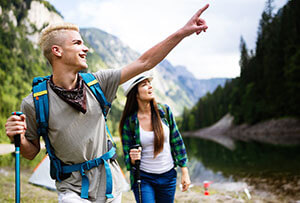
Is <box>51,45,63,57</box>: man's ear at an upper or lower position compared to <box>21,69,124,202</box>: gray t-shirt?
upper

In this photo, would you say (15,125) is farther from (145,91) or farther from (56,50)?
(145,91)

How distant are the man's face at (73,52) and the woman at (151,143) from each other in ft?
6.01

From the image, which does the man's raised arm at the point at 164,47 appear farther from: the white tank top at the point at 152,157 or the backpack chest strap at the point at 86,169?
the white tank top at the point at 152,157

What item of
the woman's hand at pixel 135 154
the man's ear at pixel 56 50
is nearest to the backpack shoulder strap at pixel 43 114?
the man's ear at pixel 56 50

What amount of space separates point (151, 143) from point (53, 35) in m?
2.21

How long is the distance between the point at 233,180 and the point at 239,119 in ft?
177

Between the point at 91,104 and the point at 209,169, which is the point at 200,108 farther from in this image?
the point at 91,104

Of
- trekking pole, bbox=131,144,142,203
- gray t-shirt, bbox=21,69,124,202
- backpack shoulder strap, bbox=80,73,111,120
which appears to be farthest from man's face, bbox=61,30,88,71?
trekking pole, bbox=131,144,142,203

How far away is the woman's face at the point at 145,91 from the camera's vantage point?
4.62m

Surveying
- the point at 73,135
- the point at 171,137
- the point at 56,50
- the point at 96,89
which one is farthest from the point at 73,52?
the point at 171,137

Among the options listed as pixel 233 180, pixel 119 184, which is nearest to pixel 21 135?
pixel 119 184

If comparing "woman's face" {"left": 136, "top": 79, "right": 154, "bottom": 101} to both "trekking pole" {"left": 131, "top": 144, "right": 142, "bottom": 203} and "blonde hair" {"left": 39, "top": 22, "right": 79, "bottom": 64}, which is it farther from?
"blonde hair" {"left": 39, "top": 22, "right": 79, "bottom": 64}

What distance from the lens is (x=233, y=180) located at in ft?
47.4

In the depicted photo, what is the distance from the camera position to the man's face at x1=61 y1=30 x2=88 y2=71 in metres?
2.73
